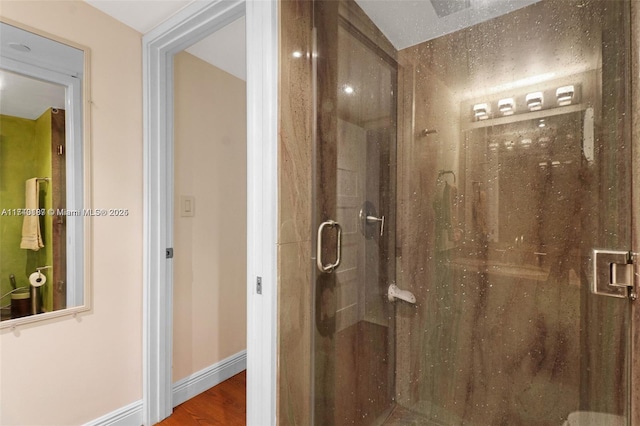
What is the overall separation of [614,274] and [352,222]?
2.54 ft

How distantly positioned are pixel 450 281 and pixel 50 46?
76.6 inches

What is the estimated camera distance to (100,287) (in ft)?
5.04

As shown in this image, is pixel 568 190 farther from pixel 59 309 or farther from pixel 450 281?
pixel 59 309

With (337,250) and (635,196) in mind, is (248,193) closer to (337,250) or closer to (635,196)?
(337,250)

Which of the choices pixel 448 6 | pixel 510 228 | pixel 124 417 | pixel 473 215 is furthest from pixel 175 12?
pixel 124 417

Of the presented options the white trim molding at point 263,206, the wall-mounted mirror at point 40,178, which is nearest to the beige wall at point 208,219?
the wall-mounted mirror at point 40,178

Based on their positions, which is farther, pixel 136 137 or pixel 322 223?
pixel 136 137

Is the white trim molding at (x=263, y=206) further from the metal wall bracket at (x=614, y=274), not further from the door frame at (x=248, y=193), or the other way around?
the metal wall bracket at (x=614, y=274)

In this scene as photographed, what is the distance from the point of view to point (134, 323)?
1.69 metres

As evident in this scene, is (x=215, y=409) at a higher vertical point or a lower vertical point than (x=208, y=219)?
lower

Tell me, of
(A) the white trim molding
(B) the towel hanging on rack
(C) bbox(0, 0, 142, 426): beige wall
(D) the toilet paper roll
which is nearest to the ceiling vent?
(A) the white trim molding

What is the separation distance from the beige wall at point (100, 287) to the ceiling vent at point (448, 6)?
152cm

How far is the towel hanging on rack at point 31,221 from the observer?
1297 millimetres

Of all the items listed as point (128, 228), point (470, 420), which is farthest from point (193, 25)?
point (470, 420)
